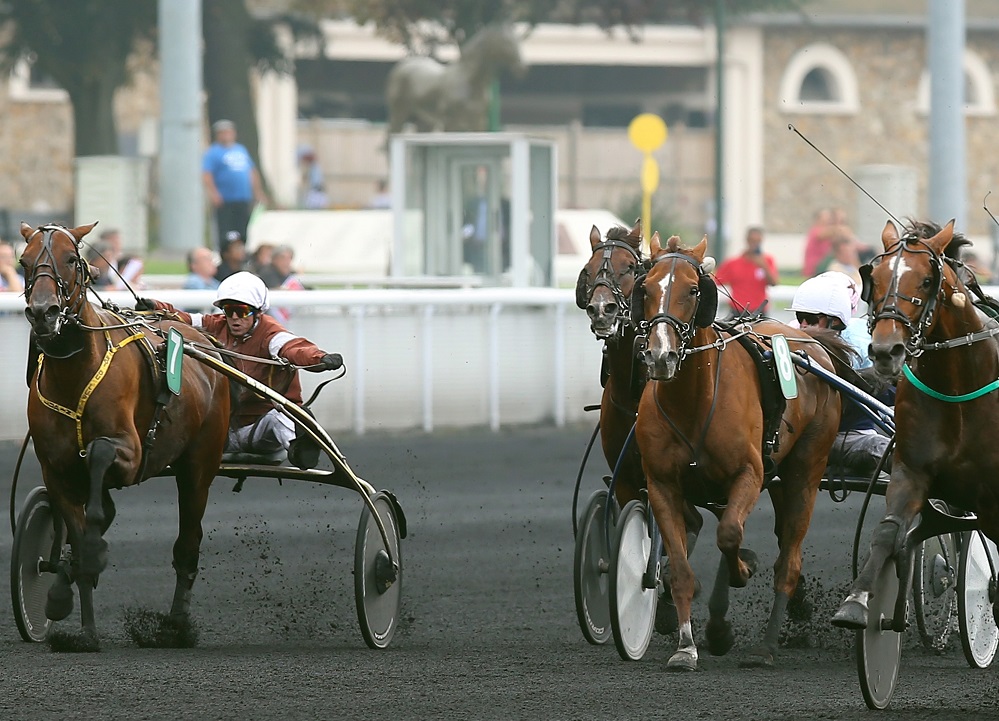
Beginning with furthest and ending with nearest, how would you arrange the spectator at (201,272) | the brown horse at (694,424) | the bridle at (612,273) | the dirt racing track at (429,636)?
the spectator at (201,272)
the bridle at (612,273)
the brown horse at (694,424)
the dirt racing track at (429,636)

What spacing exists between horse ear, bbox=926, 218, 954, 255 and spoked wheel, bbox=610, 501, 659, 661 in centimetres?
183

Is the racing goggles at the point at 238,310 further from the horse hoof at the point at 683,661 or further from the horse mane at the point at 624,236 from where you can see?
the horse hoof at the point at 683,661

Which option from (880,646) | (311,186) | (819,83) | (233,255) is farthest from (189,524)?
(819,83)

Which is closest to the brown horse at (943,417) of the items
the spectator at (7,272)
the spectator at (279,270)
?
the spectator at (7,272)

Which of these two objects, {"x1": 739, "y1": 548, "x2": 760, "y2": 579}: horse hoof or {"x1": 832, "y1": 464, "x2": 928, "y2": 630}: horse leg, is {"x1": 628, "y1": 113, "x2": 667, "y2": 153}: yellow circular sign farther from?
{"x1": 832, "y1": 464, "x2": 928, "y2": 630}: horse leg

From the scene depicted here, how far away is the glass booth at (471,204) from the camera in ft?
62.0

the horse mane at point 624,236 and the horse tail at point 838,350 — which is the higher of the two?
the horse mane at point 624,236

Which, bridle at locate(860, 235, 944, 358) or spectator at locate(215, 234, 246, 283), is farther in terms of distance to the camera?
spectator at locate(215, 234, 246, 283)

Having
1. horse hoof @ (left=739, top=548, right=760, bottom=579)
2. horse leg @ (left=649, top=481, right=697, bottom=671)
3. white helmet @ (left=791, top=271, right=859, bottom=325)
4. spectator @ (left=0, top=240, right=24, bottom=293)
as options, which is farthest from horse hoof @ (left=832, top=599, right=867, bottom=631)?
spectator @ (left=0, top=240, right=24, bottom=293)

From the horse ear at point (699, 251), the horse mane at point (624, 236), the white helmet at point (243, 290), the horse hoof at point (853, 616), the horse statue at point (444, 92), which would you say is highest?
the horse statue at point (444, 92)

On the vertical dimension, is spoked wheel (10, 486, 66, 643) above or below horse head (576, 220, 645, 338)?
below

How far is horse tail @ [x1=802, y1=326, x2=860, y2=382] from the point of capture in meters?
8.66

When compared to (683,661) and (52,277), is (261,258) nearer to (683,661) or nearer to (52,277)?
(52,277)

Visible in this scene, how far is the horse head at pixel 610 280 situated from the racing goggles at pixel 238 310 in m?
1.46
